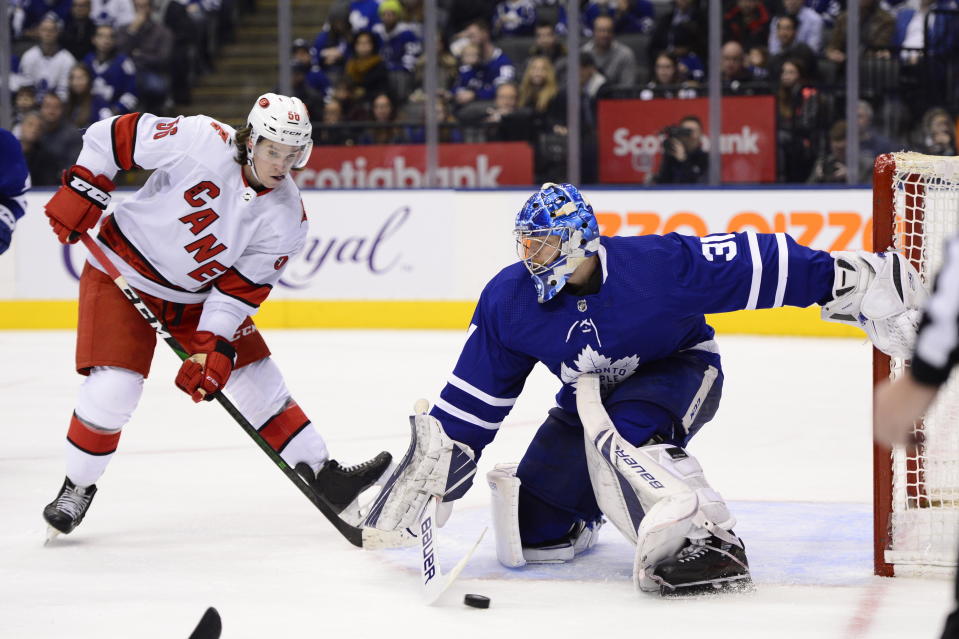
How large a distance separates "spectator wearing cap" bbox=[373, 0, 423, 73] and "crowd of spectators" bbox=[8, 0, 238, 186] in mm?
1040

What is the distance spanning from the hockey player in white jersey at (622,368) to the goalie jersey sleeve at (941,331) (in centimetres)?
126

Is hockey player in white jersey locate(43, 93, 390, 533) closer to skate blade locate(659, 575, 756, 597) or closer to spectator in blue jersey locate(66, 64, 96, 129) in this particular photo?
skate blade locate(659, 575, 756, 597)

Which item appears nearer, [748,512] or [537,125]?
[748,512]

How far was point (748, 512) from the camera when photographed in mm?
3602

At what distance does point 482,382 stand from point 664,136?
4738mm

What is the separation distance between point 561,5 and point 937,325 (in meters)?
6.47

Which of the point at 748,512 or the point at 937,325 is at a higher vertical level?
the point at 937,325

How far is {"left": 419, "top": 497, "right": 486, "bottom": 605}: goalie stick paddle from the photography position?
2.81m

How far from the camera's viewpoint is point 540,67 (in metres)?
7.69

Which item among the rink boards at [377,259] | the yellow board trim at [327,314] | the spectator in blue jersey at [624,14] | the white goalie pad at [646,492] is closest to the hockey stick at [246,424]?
the white goalie pad at [646,492]

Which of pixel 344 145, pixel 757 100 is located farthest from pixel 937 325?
pixel 344 145

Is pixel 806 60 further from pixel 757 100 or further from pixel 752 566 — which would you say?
pixel 752 566

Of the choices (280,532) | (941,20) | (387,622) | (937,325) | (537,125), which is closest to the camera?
(937,325)

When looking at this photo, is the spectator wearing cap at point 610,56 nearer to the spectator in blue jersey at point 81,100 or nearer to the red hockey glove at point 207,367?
the spectator in blue jersey at point 81,100
